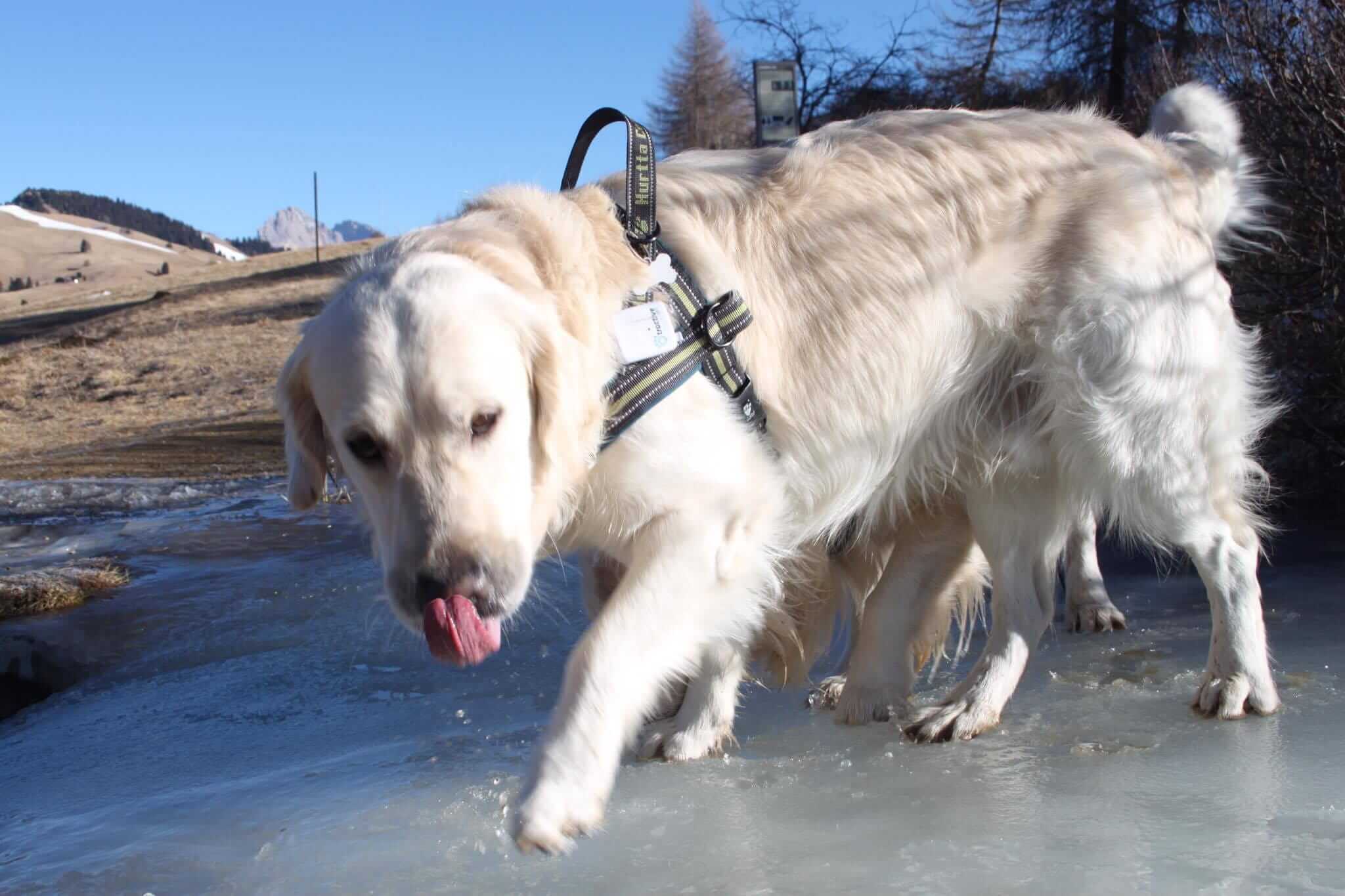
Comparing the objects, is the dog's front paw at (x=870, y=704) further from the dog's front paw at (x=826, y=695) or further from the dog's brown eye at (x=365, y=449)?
the dog's brown eye at (x=365, y=449)

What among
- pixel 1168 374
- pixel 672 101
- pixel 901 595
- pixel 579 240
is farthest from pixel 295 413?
pixel 672 101

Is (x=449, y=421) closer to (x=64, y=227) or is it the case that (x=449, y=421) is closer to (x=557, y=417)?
(x=557, y=417)

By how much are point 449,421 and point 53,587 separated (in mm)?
3677

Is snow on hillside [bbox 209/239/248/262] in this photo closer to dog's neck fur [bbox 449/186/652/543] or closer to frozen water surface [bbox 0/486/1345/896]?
frozen water surface [bbox 0/486/1345/896]

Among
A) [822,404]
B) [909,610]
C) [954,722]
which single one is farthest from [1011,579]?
[822,404]

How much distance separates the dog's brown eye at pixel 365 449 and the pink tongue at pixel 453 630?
1.17 ft

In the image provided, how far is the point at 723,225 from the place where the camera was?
10.7ft

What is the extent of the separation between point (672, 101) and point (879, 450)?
39.8 metres

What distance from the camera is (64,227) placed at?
110 metres

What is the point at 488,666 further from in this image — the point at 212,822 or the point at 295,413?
the point at 295,413

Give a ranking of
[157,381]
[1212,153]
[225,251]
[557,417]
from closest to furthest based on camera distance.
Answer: [557,417] → [1212,153] → [157,381] → [225,251]

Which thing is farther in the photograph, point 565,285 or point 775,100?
point 775,100

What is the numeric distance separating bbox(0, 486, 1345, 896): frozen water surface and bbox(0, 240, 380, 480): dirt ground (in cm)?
134

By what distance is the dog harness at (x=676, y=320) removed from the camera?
9.32ft
